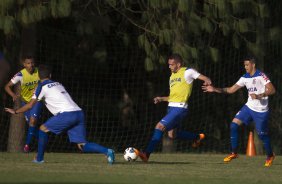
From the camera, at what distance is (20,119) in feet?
68.9

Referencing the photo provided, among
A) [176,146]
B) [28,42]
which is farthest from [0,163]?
[176,146]

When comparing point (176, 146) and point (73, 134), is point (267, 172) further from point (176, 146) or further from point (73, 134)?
point (176, 146)

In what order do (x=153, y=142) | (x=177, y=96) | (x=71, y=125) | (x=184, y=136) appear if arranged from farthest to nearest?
(x=184, y=136)
(x=177, y=96)
(x=153, y=142)
(x=71, y=125)

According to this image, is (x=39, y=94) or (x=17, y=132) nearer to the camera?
(x=39, y=94)

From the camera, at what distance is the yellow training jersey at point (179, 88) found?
15055 mm

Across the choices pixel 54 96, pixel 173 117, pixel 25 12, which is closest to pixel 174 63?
pixel 173 117

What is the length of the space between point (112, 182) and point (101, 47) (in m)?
12.6

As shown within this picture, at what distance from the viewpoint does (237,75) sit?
2250cm

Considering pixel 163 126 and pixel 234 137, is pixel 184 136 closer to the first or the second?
pixel 234 137

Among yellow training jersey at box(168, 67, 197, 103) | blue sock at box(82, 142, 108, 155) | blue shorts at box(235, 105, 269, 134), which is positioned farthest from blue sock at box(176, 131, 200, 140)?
blue sock at box(82, 142, 108, 155)

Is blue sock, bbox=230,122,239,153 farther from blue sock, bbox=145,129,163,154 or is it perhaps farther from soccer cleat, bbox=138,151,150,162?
soccer cleat, bbox=138,151,150,162

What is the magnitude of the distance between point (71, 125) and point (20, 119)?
8.03 meters

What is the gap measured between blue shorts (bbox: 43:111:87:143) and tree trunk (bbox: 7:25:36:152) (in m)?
7.38

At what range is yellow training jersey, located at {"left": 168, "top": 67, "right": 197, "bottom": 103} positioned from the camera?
1505cm
